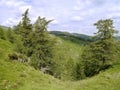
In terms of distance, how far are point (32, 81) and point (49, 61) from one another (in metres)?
36.7

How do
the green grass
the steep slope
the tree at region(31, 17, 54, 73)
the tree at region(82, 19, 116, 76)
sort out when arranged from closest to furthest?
the steep slope, the green grass, the tree at region(31, 17, 54, 73), the tree at region(82, 19, 116, 76)

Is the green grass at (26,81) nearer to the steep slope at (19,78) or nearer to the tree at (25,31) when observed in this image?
the steep slope at (19,78)

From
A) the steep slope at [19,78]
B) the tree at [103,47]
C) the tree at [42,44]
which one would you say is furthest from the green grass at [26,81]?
the tree at [103,47]

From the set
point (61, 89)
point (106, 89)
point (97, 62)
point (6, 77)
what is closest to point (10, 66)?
point (6, 77)

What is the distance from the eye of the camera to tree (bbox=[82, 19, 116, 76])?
199 feet

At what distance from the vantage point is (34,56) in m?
58.2

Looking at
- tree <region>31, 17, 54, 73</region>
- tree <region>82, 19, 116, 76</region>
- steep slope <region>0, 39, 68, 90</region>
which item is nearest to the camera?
steep slope <region>0, 39, 68, 90</region>

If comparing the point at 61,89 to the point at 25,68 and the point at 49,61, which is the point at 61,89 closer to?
the point at 25,68

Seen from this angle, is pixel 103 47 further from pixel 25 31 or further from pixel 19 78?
pixel 19 78

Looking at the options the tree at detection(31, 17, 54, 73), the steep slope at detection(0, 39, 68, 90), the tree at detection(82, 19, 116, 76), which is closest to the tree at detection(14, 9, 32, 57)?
the tree at detection(31, 17, 54, 73)

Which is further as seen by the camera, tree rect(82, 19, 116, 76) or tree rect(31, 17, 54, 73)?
tree rect(82, 19, 116, 76)

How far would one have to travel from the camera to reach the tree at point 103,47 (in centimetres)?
6062

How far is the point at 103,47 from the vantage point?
201ft

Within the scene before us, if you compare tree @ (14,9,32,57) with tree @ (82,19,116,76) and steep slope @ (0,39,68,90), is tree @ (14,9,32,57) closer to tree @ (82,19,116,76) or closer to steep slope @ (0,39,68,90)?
tree @ (82,19,116,76)
